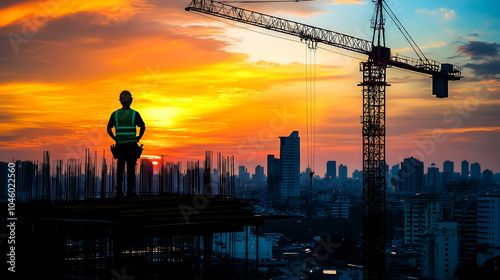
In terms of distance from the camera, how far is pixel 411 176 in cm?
13850

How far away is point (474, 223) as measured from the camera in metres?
83.6

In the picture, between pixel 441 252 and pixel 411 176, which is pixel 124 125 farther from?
pixel 411 176

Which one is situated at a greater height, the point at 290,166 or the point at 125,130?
the point at 125,130

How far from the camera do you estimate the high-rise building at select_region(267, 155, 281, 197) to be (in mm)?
113688

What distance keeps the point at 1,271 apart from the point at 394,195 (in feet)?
461

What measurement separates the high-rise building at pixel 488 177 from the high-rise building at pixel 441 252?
66.4 meters

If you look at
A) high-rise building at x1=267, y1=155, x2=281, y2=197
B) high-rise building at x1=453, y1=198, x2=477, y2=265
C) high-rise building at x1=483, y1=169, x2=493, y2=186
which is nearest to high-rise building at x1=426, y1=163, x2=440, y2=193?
high-rise building at x1=483, y1=169, x2=493, y2=186

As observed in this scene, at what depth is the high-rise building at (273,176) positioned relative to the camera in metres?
114

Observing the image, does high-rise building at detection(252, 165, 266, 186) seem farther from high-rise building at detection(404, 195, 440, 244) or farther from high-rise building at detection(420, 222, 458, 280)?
high-rise building at detection(420, 222, 458, 280)

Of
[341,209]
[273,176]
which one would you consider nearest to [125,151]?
[341,209]

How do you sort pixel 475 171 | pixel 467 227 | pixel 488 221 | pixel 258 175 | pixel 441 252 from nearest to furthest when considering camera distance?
pixel 441 252, pixel 488 221, pixel 467 227, pixel 475 171, pixel 258 175

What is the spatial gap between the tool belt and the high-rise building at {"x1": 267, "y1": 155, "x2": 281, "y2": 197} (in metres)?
97.7

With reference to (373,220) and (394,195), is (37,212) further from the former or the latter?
(394,195)

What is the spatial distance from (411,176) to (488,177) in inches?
678
